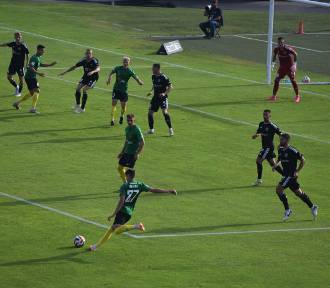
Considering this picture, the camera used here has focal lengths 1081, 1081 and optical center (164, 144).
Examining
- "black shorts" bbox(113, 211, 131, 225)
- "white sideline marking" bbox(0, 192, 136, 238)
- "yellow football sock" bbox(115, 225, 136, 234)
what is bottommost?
"white sideline marking" bbox(0, 192, 136, 238)

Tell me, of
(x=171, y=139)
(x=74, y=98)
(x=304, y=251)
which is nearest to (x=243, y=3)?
(x=74, y=98)

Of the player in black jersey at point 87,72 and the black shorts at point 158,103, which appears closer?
the black shorts at point 158,103

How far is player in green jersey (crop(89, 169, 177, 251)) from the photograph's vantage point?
25.8 m

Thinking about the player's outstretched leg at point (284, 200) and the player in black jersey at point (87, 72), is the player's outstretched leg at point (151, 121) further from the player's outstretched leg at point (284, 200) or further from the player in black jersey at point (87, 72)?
the player's outstretched leg at point (284, 200)

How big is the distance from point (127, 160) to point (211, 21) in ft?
106

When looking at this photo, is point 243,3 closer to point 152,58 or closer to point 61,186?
point 152,58

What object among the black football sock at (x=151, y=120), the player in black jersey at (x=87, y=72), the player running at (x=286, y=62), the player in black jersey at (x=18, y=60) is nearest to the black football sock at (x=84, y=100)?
the player in black jersey at (x=87, y=72)

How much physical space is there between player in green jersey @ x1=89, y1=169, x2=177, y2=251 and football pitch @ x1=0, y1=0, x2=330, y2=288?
54 cm

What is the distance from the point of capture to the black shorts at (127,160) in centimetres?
3128

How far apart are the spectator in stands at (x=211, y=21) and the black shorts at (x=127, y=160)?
31872mm

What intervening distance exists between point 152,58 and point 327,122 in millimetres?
14357

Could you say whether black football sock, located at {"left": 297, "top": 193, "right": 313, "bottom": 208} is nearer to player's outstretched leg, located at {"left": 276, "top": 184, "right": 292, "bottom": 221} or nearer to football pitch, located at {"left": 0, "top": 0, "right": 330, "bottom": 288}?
player's outstretched leg, located at {"left": 276, "top": 184, "right": 292, "bottom": 221}

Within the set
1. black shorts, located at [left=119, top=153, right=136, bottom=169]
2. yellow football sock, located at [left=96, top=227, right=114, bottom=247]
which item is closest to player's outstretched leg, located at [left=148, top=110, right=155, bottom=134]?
black shorts, located at [left=119, top=153, right=136, bottom=169]

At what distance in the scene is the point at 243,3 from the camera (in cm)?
8062
